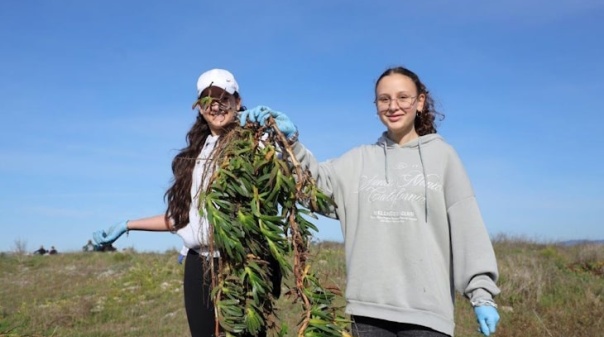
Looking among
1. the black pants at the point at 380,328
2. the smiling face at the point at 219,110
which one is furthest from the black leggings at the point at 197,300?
the black pants at the point at 380,328

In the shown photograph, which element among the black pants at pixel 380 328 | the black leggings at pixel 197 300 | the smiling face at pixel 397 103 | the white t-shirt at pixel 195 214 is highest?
the smiling face at pixel 397 103

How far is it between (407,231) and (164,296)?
7607mm

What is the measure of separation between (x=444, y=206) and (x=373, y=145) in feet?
1.66

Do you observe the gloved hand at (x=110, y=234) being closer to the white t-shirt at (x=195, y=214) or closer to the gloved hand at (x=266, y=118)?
the white t-shirt at (x=195, y=214)

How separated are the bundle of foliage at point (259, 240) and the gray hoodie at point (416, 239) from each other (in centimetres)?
26

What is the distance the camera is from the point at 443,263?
291 cm

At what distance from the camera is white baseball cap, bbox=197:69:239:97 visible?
132 inches

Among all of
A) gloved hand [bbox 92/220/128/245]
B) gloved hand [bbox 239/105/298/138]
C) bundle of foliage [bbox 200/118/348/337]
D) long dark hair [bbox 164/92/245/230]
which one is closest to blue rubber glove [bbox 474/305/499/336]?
bundle of foliage [bbox 200/118/348/337]

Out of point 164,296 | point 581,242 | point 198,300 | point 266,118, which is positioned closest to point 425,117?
point 266,118

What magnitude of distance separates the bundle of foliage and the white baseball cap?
0.76 metres

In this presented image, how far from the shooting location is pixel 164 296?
983cm

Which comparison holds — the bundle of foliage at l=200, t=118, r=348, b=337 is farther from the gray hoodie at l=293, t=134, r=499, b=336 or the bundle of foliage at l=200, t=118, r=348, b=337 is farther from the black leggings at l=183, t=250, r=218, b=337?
the black leggings at l=183, t=250, r=218, b=337

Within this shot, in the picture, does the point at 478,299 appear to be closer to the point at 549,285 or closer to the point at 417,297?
the point at 417,297

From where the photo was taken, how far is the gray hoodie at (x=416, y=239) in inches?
Result: 112
